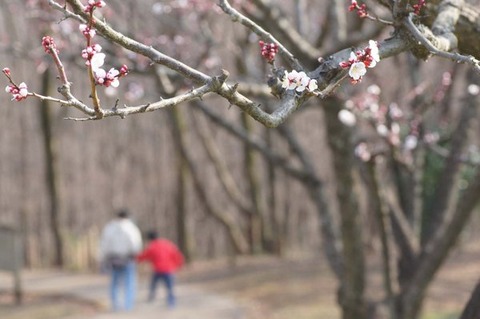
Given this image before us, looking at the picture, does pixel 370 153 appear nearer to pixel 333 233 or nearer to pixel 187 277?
pixel 333 233

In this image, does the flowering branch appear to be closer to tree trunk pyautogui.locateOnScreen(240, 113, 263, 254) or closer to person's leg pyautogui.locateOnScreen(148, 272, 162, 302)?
person's leg pyautogui.locateOnScreen(148, 272, 162, 302)

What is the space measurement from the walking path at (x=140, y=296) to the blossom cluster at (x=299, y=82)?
30.9 ft

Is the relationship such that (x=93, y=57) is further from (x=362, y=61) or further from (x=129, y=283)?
(x=129, y=283)

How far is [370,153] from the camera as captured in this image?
8.24m

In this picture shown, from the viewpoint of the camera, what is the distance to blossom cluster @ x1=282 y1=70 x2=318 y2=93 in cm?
394

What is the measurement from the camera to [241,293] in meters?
15.6

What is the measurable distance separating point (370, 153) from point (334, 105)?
0.74 meters

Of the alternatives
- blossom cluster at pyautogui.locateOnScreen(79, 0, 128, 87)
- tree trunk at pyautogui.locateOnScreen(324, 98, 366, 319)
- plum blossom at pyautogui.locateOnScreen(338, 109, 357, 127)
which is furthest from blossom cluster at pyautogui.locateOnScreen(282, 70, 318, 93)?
tree trunk at pyautogui.locateOnScreen(324, 98, 366, 319)

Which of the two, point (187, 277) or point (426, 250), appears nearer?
point (426, 250)

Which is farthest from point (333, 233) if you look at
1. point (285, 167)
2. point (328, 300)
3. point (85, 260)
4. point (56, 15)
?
point (85, 260)

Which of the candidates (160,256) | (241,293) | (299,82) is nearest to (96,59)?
(299,82)

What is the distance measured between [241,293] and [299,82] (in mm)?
11969

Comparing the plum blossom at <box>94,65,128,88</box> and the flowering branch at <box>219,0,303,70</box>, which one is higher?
the flowering branch at <box>219,0,303,70</box>

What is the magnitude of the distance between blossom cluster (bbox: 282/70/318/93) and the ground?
28.0 feet
